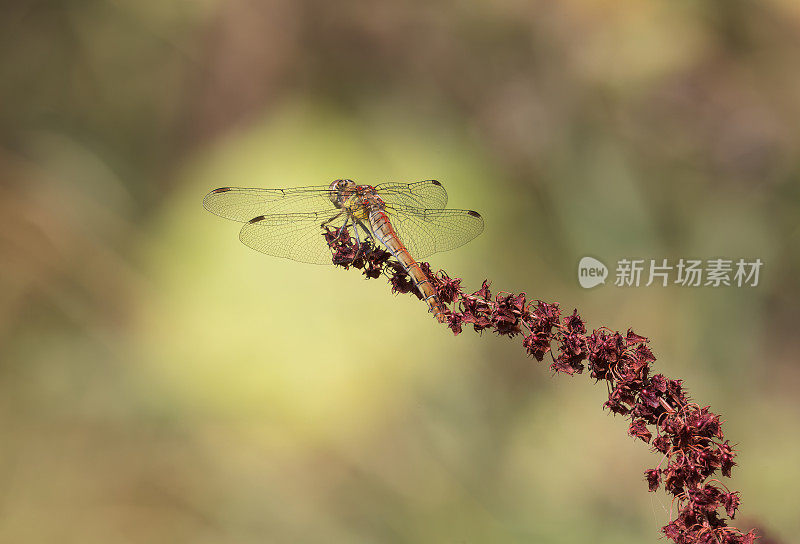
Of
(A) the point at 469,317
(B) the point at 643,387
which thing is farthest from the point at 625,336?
(A) the point at 469,317

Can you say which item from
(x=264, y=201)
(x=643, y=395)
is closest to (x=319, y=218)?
(x=264, y=201)

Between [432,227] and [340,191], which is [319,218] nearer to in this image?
[340,191]

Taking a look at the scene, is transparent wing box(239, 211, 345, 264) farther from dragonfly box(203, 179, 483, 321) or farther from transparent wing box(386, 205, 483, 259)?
transparent wing box(386, 205, 483, 259)

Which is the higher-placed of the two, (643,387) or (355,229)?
(355,229)

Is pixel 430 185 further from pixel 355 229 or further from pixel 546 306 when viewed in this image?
pixel 546 306

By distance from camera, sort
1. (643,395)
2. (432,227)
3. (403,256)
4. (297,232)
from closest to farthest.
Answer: (643,395) → (403,256) → (297,232) → (432,227)

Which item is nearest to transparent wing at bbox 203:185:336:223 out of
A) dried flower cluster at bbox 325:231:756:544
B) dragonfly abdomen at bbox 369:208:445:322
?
dragonfly abdomen at bbox 369:208:445:322
